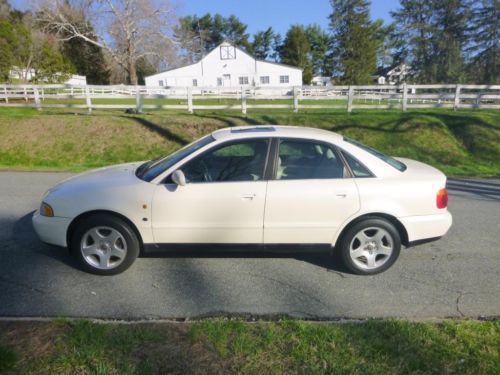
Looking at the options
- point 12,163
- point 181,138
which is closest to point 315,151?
point 181,138

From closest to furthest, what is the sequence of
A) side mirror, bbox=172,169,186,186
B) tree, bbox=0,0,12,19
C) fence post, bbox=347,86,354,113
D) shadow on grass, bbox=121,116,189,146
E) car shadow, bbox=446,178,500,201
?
1. side mirror, bbox=172,169,186,186
2. car shadow, bbox=446,178,500,201
3. shadow on grass, bbox=121,116,189,146
4. fence post, bbox=347,86,354,113
5. tree, bbox=0,0,12,19

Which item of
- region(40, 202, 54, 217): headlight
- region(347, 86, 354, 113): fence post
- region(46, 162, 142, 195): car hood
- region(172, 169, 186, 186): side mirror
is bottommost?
region(40, 202, 54, 217): headlight

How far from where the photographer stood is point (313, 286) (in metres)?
3.99

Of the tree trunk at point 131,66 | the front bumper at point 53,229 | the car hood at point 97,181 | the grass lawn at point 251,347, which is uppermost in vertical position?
the tree trunk at point 131,66

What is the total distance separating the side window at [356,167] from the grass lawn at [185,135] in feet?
25.7

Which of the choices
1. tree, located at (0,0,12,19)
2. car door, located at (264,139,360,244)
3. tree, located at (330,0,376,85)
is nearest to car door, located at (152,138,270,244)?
car door, located at (264,139,360,244)

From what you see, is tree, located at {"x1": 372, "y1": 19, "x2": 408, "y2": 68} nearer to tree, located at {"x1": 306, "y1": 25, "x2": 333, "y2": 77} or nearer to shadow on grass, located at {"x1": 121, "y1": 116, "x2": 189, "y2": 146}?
tree, located at {"x1": 306, "y1": 25, "x2": 333, "y2": 77}

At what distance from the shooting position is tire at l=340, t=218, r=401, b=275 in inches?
164

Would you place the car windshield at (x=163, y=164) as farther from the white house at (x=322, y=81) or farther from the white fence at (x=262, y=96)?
the white house at (x=322, y=81)

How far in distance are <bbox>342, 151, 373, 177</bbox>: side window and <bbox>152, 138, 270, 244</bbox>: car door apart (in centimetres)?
86

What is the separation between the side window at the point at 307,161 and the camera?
4.20 meters

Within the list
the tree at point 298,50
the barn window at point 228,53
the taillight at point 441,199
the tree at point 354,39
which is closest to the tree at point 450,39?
the tree at point 354,39

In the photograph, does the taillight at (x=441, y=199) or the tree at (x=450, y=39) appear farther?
the tree at (x=450, y=39)

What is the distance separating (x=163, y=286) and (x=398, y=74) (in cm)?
6327
